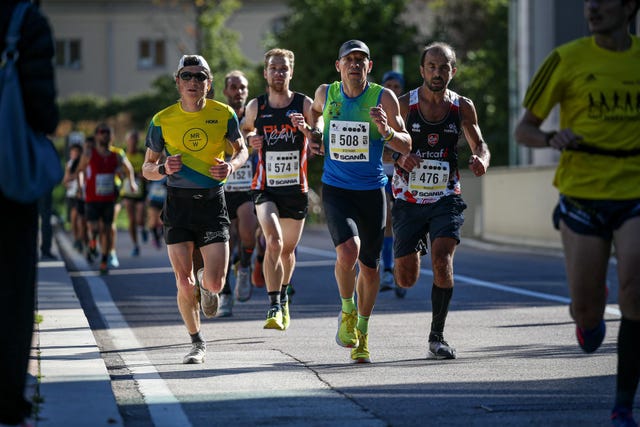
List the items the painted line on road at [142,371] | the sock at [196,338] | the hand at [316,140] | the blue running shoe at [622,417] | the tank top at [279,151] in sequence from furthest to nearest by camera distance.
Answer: the tank top at [279,151]
the hand at [316,140]
the sock at [196,338]
the painted line on road at [142,371]
the blue running shoe at [622,417]

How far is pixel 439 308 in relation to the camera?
10016 millimetres

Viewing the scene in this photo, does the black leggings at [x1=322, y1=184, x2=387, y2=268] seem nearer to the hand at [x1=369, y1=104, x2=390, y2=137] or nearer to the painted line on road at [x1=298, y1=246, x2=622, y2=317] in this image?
the hand at [x1=369, y1=104, x2=390, y2=137]

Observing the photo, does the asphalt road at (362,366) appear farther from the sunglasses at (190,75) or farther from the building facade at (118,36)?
the building facade at (118,36)

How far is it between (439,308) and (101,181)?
10.6 m

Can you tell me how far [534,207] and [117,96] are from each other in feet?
151

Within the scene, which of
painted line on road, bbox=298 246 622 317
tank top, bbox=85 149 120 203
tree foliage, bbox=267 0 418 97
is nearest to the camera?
painted line on road, bbox=298 246 622 317

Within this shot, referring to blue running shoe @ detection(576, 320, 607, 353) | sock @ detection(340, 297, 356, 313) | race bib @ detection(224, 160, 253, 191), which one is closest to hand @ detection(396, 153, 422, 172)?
sock @ detection(340, 297, 356, 313)

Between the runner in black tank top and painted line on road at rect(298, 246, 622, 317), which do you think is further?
painted line on road at rect(298, 246, 622, 317)

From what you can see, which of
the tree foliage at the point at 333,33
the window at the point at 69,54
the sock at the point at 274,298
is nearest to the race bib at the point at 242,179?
the sock at the point at 274,298

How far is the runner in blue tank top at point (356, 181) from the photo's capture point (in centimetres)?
1002

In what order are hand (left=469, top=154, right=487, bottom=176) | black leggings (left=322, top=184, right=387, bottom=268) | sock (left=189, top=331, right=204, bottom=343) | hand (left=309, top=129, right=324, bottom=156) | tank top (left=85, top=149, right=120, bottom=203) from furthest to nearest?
tank top (left=85, top=149, right=120, bottom=203)
hand (left=309, top=129, right=324, bottom=156)
black leggings (left=322, top=184, right=387, bottom=268)
sock (left=189, top=331, right=204, bottom=343)
hand (left=469, top=154, right=487, bottom=176)

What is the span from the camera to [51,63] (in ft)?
21.9

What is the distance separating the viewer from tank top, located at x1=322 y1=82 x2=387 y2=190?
10133mm

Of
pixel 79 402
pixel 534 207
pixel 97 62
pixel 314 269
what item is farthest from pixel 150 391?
pixel 97 62
